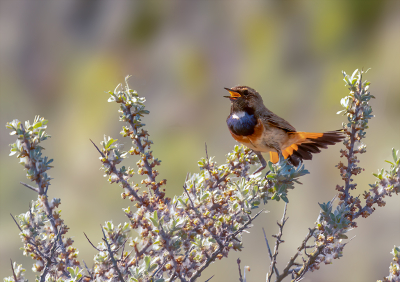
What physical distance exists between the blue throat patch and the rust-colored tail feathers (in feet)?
0.88

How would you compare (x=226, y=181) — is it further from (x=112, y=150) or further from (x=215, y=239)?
(x=112, y=150)

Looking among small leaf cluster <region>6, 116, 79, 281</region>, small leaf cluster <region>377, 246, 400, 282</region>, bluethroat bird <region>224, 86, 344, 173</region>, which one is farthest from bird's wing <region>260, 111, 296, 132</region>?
small leaf cluster <region>6, 116, 79, 281</region>

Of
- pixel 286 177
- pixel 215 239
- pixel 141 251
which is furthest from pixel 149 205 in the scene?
pixel 286 177

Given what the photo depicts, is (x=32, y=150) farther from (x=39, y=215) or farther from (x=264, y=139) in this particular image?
(x=264, y=139)

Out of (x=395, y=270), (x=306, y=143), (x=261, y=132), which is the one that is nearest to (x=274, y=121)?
(x=261, y=132)

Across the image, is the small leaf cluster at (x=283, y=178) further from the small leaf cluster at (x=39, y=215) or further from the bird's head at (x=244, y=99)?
the small leaf cluster at (x=39, y=215)

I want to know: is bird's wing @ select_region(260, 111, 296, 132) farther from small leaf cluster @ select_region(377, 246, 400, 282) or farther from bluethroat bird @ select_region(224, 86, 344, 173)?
small leaf cluster @ select_region(377, 246, 400, 282)

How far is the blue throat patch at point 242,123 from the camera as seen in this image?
1.92 meters

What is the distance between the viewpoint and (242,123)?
1962mm

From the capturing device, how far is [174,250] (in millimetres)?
1213

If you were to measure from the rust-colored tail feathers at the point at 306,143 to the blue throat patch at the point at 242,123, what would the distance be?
0.27 m

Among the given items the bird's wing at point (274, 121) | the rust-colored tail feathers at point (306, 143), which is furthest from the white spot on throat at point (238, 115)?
the rust-colored tail feathers at point (306, 143)

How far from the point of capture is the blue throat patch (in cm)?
192

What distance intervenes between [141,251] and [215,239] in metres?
0.30
